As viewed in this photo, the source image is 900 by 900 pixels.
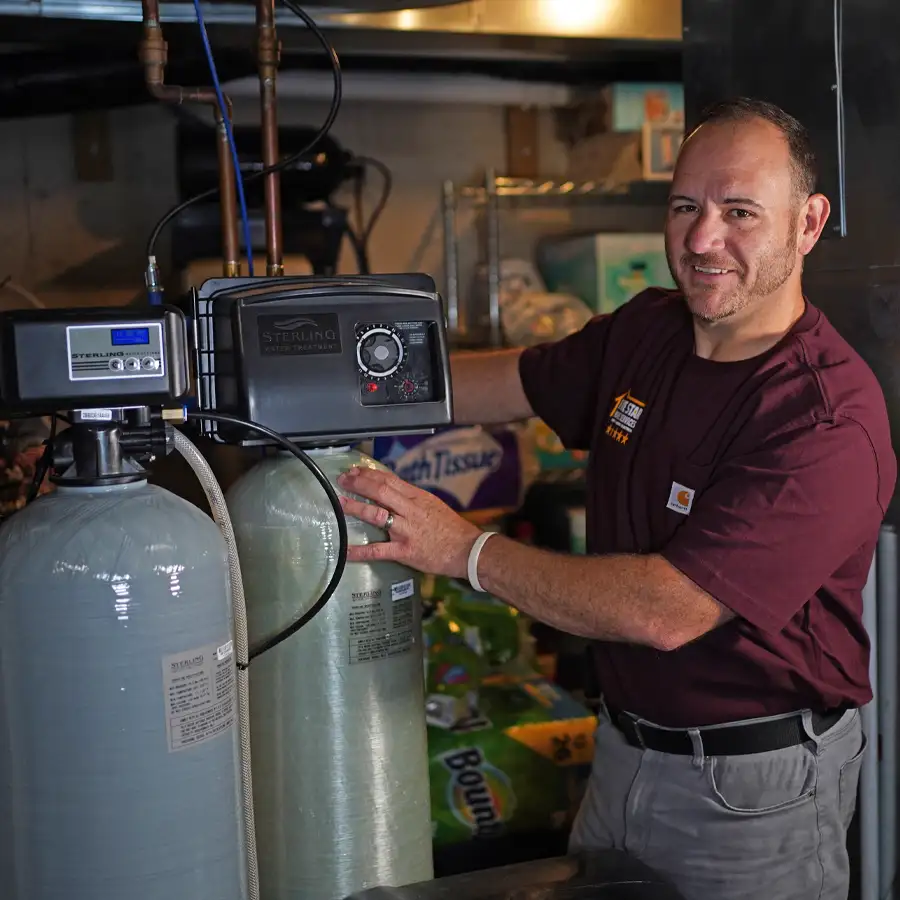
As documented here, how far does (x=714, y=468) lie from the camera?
1.48m

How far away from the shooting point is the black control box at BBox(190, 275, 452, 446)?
48.5 inches

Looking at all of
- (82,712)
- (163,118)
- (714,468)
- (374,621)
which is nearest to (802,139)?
(714,468)

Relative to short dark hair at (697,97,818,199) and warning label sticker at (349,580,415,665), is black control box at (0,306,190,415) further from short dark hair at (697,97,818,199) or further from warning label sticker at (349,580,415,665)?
short dark hair at (697,97,818,199)

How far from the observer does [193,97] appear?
1.48 m

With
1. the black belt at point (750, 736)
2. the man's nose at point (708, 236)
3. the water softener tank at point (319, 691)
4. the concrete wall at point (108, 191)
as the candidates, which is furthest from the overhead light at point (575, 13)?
the black belt at point (750, 736)

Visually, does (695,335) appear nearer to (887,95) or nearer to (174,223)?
(887,95)

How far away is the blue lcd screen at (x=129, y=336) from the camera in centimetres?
106

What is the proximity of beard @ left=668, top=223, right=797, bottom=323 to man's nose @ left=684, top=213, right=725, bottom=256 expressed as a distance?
0.4 inches

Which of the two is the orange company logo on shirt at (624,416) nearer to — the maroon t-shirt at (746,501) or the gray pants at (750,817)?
the maroon t-shirt at (746,501)

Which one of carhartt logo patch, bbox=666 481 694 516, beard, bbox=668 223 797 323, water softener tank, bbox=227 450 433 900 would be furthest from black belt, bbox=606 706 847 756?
beard, bbox=668 223 797 323

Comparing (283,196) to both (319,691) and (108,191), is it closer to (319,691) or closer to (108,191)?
(108,191)

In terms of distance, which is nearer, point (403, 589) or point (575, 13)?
point (403, 589)

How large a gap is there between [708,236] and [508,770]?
42.2 inches

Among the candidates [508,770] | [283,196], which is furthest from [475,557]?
[283,196]
